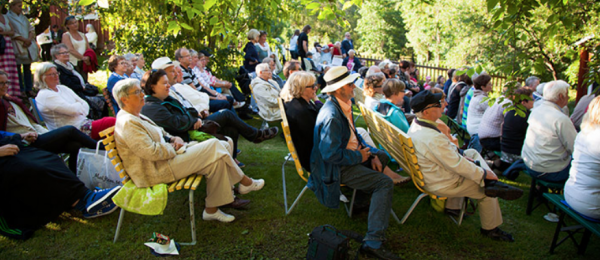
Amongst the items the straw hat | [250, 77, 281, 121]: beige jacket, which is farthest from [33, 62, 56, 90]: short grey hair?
the straw hat

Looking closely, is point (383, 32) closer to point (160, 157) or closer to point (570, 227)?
point (570, 227)

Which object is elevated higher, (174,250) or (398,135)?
(398,135)

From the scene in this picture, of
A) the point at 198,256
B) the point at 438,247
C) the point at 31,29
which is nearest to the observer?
the point at 198,256

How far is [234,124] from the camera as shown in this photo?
16.2ft

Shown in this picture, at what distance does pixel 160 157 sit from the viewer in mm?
3328

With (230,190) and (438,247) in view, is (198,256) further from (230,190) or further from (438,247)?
(438,247)

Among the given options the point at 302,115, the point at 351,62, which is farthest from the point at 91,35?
the point at 302,115

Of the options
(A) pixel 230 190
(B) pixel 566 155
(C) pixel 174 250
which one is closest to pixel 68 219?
(C) pixel 174 250

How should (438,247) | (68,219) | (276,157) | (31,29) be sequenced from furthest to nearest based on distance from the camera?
1. (31,29)
2. (276,157)
3. (68,219)
4. (438,247)

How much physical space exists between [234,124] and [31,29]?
5.86 meters

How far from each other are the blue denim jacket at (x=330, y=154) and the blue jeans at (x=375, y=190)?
103mm

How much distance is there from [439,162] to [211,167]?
195 cm

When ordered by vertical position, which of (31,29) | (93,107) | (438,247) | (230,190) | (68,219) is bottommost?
(438,247)

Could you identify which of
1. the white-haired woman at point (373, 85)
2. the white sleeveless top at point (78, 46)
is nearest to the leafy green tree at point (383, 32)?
the white sleeveless top at point (78, 46)
